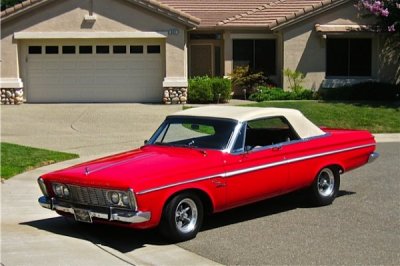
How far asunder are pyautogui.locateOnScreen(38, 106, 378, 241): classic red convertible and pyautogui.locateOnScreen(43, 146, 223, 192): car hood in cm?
1

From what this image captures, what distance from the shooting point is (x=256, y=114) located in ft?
28.2

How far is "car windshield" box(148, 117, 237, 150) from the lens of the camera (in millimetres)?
8156

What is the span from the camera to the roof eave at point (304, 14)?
82.4 feet

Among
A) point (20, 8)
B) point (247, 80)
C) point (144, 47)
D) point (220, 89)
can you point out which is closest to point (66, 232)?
point (220, 89)

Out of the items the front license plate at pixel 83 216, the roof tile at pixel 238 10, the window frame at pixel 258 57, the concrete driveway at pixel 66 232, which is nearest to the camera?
the concrete driveway at pixel 66 232

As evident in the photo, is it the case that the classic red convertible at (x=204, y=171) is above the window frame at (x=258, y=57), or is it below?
below

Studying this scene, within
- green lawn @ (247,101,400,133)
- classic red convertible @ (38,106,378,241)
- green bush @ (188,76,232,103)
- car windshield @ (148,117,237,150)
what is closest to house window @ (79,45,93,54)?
green bush @ (188,76,232,103)

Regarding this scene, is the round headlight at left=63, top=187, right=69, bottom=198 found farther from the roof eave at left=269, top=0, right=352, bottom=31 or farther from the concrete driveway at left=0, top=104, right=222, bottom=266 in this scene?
the roof eave at left=269, top=0, right=352, bottom=31

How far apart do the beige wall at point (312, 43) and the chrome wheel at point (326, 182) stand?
16.4 meters

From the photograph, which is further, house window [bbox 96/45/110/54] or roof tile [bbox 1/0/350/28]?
house window [bbox 96/45/110/54]

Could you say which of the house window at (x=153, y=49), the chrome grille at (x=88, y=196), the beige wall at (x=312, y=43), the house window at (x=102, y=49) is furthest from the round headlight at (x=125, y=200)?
the beige wall at (x=312, y=43)

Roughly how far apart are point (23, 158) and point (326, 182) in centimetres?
676

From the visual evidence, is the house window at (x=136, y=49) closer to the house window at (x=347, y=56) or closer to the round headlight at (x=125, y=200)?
the house window at (x=347, y=56)

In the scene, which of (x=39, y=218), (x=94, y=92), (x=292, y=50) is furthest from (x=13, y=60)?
(x=39, y=218)
